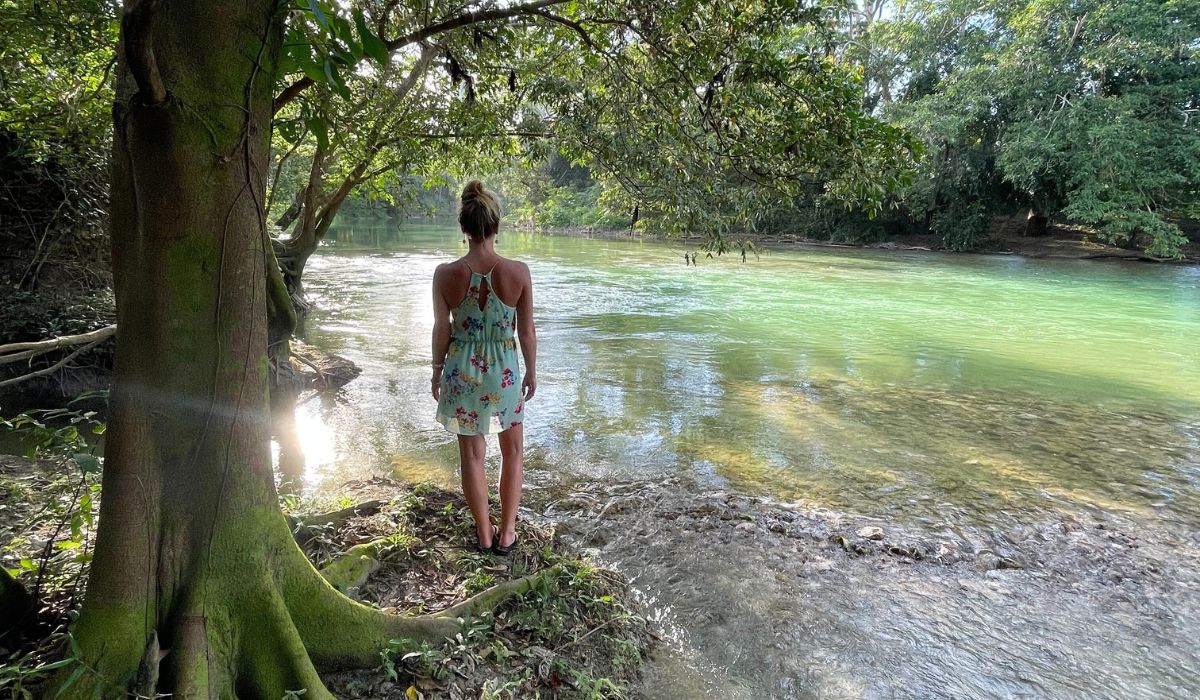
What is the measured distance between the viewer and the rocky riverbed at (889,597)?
2.78 metres

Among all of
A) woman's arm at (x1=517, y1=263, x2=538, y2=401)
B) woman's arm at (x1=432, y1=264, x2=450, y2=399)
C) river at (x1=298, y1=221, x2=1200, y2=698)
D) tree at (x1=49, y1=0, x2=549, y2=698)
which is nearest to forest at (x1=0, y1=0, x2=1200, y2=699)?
tree at (x1=49, y1=0, x2=549, y2=698)

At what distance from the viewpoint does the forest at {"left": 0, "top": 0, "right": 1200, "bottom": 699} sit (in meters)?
1.82

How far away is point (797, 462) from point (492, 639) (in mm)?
3749

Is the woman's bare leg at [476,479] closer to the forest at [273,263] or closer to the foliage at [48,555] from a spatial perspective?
the forest at [273,263]

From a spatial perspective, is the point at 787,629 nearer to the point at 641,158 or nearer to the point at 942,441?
the point at 641,158

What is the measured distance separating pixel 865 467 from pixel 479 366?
13.0 feet

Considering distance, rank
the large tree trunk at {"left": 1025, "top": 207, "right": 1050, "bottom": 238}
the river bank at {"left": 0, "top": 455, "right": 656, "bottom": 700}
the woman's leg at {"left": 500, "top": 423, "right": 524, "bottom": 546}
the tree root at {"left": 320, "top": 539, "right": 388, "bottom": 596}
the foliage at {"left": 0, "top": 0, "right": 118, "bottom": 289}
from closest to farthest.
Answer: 1. the river bank at {"left": 0, "top": 455, "right": 656, "bottom": 700}
2. the tree root at {"left": 320, "top": 539, "right": 388, "bottom": 596}
3. the woman's leg at {"left": 500, "top": 423, "right": 524, "bottom": 546}
4. the foliage at {"left": 0, "top": 0, "right": 118, "bottom": 289}
5. the large tree trunk at {"left": 1025, "top": 207, "right": 1050, "bottom": 238}

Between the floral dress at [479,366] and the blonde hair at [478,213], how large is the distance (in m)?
0.22

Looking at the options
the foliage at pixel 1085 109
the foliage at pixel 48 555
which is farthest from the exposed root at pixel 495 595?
the foliage at pixel 1085 109

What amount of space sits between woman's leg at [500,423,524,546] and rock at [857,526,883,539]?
2352 mm

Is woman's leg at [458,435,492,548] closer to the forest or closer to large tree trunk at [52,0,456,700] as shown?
the forest

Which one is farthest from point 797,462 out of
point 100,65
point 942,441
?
point 100,65

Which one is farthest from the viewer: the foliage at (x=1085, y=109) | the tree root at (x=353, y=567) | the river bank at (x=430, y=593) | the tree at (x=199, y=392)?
the foliage at (x=1085, y=109)

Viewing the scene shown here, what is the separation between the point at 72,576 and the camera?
2.39 meters
